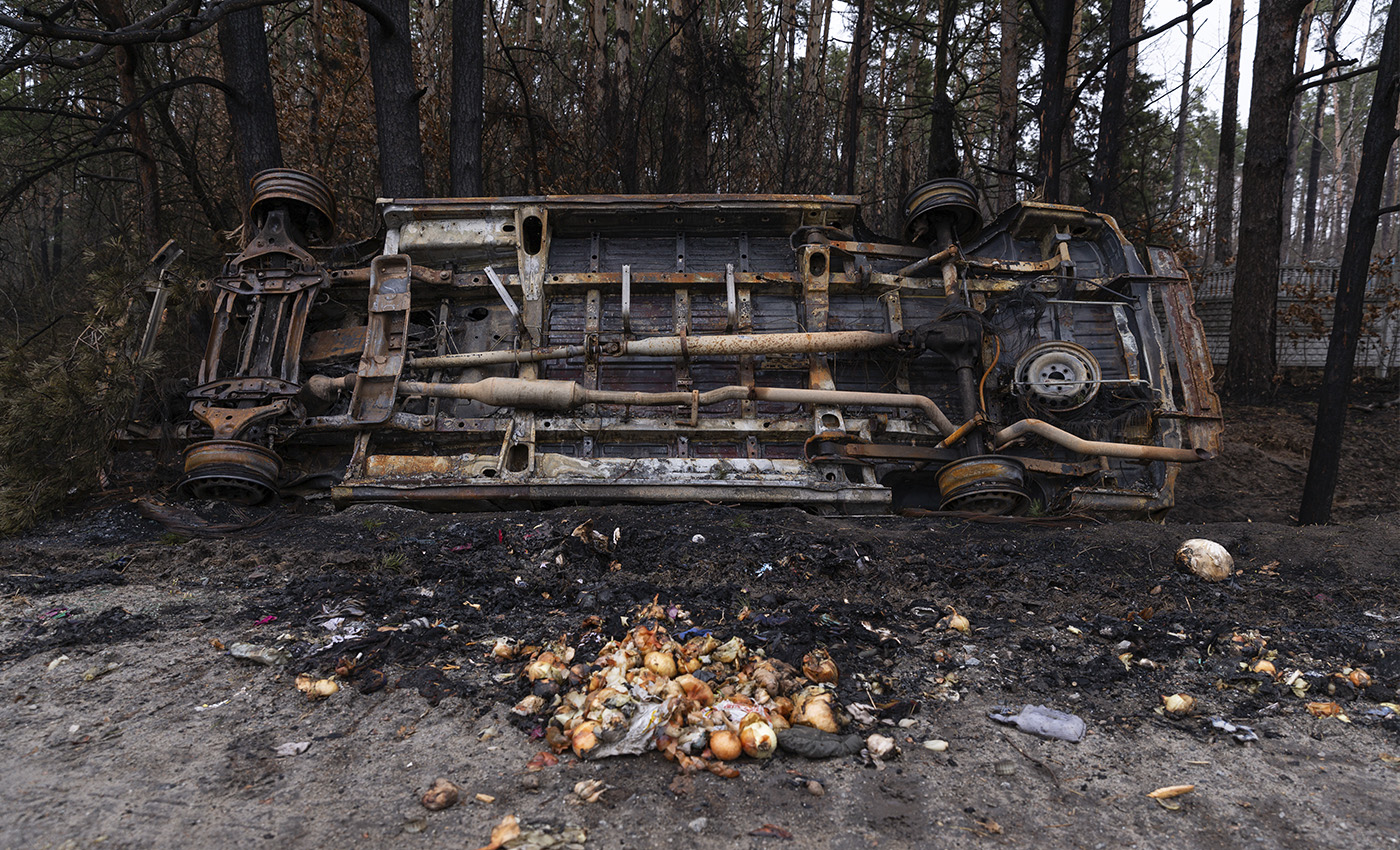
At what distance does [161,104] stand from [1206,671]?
1143 centimetres

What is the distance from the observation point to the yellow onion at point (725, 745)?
2.39m

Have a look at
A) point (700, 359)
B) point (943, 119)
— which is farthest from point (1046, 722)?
point (943, 119)

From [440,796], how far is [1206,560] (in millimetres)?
4118

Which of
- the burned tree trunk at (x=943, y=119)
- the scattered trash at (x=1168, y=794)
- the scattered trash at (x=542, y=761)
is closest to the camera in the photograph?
the scattered trash at (x=1168, y=794)

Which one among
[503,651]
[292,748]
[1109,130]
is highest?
[1109,130]

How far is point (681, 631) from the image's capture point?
3.32 m

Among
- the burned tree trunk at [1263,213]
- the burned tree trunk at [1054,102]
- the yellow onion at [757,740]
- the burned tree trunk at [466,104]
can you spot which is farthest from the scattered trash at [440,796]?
the burned tree trunk at [1263,213]

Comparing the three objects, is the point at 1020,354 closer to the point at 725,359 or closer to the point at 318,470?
the point at 725,359

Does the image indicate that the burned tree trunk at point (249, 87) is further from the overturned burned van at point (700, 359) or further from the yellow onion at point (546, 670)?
A: the yellow onion at point (546, 670)

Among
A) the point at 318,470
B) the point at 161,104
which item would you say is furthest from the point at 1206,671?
the point at 161,104

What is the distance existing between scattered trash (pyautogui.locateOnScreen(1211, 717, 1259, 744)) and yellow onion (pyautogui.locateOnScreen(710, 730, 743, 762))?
70.8 inches

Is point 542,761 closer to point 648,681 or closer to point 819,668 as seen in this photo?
point 648,681

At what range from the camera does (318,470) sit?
5.69 metres

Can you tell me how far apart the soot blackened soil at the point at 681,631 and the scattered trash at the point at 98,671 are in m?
0.02
